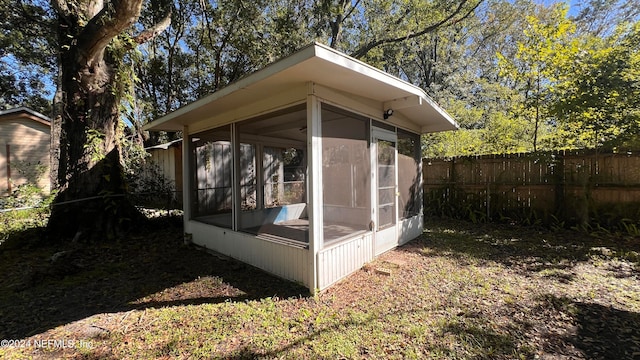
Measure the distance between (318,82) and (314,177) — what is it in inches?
42.5

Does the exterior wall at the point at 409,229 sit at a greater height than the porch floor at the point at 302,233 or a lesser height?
lesser

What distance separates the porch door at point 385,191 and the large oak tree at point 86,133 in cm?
512

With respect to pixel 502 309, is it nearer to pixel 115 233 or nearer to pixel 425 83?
pixel 115 233

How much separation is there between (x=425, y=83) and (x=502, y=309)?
48.1 ft

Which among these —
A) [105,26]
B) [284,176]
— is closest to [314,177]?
[284,176]

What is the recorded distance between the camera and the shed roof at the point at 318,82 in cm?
246

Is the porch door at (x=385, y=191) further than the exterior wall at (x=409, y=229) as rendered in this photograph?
No

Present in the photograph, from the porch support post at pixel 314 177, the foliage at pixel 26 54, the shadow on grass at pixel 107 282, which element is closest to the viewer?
the shadow on grass at pixel 107 282

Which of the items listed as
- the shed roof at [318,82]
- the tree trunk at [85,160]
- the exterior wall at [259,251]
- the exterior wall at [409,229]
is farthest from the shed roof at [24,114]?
the exterior wall at [409,229]

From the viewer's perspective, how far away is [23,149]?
1071cm

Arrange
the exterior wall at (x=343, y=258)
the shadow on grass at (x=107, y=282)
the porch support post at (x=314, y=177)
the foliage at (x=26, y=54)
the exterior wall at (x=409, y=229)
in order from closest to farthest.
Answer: the shadow on grass at (x=107, y=282), the porch support post at (x=314, y=177), the exterior wall at (x=343, y=258), the exterior wall at (x=409, y=229), the foliage at (x=26, y=54)

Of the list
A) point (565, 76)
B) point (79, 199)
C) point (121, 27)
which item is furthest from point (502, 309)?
point (79, 199)

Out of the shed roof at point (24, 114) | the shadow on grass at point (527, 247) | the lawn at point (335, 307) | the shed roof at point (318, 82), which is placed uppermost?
the shed roof at point (24, 114)

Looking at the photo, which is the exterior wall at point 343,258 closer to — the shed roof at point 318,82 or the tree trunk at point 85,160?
the shed roof at point 318,82
